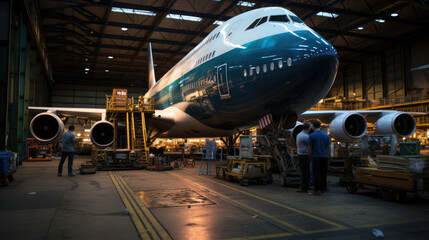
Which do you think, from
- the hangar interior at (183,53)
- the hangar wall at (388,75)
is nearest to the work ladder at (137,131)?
the hangar interior at (183,53)

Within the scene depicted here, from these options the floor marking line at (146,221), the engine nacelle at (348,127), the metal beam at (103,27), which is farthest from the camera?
the metal beam at (103,27)

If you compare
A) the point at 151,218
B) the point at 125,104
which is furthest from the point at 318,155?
the point at 125,104

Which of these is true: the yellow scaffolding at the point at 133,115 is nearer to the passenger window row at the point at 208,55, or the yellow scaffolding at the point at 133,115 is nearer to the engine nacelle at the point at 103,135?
the engine nacelle at the point at 103,135

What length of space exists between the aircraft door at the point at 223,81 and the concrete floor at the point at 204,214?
3.02 metres

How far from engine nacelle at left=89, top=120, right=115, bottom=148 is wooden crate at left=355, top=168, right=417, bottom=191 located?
10756mm

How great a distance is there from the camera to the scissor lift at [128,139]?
41.8ft

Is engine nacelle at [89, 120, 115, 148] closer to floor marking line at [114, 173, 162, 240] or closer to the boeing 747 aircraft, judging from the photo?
the boeing 747 aircraft

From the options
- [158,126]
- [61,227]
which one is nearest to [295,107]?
[61,227]

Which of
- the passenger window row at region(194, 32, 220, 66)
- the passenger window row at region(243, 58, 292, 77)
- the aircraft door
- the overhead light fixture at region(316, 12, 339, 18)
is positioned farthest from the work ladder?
the overhead light fixture at region(316, 12, 339, 18)

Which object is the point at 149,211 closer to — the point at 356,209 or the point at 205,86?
the point at 356,209

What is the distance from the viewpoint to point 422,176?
5.55 meters

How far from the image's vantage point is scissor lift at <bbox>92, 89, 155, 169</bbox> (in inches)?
502

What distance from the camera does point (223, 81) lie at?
370 inches

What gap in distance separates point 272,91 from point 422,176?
140 inches
